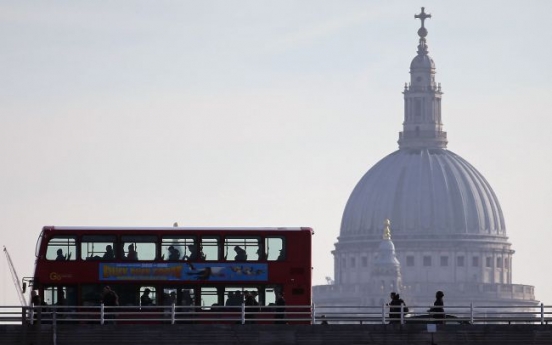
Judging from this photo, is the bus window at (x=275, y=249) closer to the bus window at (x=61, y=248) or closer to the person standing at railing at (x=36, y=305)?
the bus window at (x=61, y=248)

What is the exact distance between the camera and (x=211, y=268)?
8962 centimetres

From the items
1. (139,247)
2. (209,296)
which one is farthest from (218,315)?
(139,247)

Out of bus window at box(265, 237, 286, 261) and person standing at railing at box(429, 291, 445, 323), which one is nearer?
person standing at railing at box(429, 291, 445, 323)

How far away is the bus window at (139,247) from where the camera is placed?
89.5 m

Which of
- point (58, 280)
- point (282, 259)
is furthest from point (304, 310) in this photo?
point (58, 280)

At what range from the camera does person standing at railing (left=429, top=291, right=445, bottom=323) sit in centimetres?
8425

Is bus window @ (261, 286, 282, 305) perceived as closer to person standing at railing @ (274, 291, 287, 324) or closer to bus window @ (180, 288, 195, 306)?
person standing at railing @ (274, 291, 287, 324)

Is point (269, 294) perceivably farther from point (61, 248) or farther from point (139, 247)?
point (61, 248)

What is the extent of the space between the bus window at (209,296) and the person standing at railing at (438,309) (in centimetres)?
764

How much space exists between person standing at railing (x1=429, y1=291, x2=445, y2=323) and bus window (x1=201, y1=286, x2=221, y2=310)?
7.64 metres

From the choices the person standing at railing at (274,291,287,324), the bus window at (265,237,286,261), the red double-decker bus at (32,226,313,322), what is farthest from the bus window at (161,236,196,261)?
the person standing at railing at (274,291,287,324)

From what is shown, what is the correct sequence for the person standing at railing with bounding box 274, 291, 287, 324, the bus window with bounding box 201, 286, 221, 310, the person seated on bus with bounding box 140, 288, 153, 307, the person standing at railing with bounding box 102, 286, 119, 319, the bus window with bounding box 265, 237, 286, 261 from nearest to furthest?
the person standing at railing with bounding box 274, 291, 287, 324 → the person standing at railing with bounding box 102, 286, 119, 319 → the bus window with bounding box 265, 237, 286, 261 → the bus window with bounding box 201, 286, 221, 310 → the person seated on bus with bounding box 140, 288, 153, 307

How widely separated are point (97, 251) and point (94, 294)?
1.44 meters

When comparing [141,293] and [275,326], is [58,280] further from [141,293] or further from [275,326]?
[275,326]
